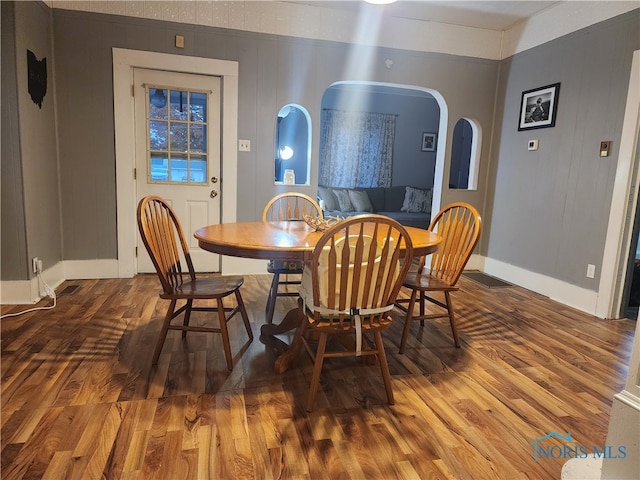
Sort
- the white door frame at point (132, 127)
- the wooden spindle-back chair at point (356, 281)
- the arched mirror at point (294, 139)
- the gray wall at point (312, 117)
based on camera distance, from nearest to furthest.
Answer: the wooden spindle-back chair at point (356, 281)
the gray wall at point (312, 117)
the white door frame at point (132, 127)
the arched mirror at point (294, 139)

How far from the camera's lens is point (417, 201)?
6551 millimetres

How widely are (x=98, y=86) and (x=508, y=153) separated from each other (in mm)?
3900

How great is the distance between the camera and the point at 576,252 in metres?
3.43

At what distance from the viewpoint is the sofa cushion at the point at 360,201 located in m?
6.32

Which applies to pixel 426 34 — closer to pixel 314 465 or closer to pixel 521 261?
pixel 521 261

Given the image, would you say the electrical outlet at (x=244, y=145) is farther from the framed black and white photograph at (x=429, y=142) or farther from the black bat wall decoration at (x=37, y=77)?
the framed black and white photograph at (x=429, y=142)

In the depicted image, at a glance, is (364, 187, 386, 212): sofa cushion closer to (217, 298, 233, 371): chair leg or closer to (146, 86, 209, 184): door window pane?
(146, 86, 209, 184): door window pane

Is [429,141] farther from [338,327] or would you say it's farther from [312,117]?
[338,327]

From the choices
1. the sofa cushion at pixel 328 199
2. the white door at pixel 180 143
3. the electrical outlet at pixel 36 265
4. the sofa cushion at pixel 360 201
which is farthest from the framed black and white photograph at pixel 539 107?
the electrical outlet at pixel 36 265

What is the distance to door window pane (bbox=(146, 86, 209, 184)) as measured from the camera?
12.1 feet

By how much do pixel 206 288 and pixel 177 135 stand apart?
2.13 metres

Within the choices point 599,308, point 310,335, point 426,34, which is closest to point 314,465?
point 310,335

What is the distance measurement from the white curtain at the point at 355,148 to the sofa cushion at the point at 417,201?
65 cm

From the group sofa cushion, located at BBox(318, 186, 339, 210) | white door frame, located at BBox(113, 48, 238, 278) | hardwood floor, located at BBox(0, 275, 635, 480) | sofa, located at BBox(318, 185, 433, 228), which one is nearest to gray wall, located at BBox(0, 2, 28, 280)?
hardwood floor, located at BBox(0, 275, 635, 480)
